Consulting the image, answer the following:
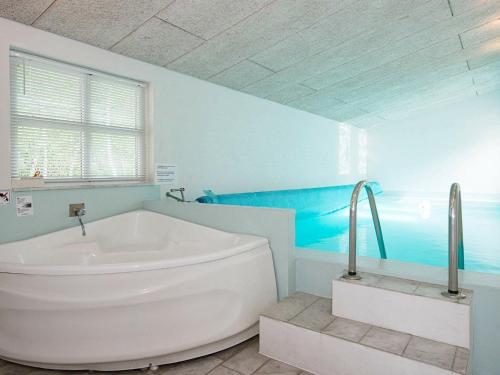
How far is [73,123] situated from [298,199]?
3.17 metres

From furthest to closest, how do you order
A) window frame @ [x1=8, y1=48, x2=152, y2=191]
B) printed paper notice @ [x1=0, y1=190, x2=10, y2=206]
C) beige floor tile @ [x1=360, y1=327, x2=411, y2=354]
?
window frame @ [x1=8, y1=48, x2=152, y2=191]
printed paper notice @ [x1=0, y1=190, x2=10, y2=206]
beige floor tile @ [x1=360, y1=327, x2=411, y2=354]

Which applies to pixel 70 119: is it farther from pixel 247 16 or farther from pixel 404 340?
pixel 404 340

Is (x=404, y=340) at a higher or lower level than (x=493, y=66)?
lower

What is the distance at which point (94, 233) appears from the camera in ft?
8.18

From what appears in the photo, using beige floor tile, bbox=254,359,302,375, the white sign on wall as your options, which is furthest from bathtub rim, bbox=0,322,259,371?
the white sign on wall

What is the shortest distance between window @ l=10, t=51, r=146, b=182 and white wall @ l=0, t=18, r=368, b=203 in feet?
0.38

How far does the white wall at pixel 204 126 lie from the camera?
2271mm

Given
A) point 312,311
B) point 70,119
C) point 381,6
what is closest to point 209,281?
point 312,311

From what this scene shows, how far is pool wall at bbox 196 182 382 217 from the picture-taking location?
11.4ft

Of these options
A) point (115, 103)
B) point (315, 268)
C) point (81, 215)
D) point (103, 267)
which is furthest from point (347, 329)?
point (115, 103)

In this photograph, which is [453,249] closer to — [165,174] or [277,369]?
[277,369]

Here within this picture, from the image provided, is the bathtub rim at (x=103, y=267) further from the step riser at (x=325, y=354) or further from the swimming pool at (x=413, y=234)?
the swimming pool at (x=413, y=234)

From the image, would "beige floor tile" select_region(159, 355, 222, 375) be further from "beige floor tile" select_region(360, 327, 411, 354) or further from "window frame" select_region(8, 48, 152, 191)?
"window frame" select_region(8, 48, 152, 191)

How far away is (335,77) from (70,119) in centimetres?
321
